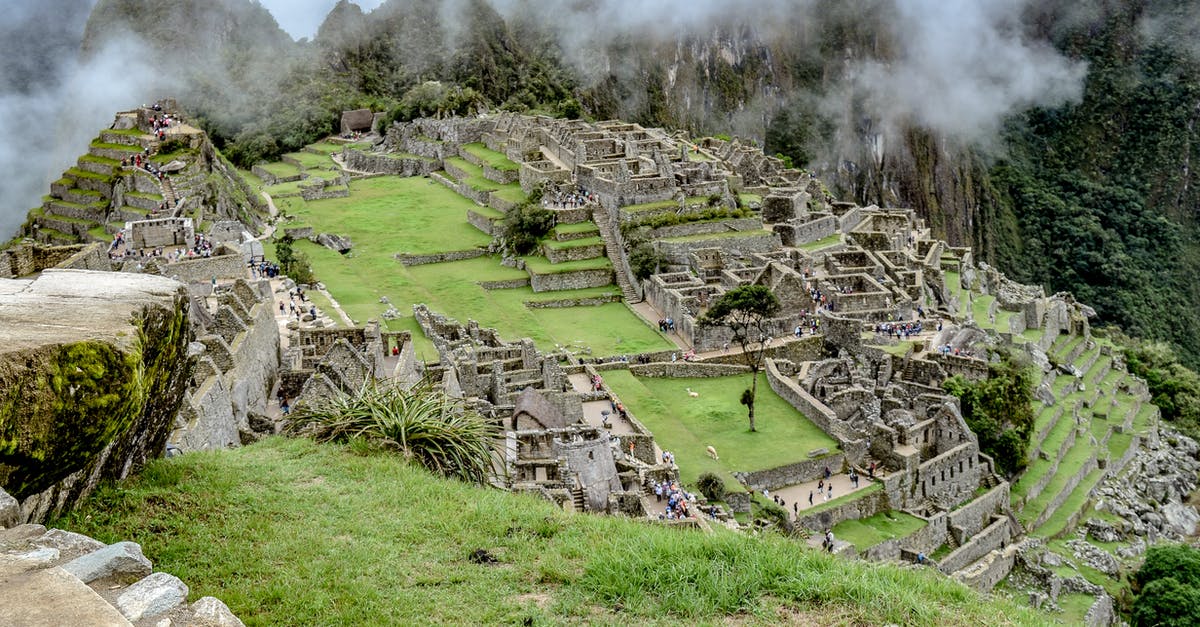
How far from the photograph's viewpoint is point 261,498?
1026 cm

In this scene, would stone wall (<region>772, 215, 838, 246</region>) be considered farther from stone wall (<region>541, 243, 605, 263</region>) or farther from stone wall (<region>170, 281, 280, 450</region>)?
stone wall (<region>170, 281, 280, 450</region>)

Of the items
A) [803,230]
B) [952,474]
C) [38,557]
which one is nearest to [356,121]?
[803,230]

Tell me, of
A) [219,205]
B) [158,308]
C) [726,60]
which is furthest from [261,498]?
[726,60]

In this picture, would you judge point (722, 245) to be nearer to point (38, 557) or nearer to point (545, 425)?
point (545, 425)

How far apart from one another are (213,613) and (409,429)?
6362mm

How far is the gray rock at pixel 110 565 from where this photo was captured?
604cm

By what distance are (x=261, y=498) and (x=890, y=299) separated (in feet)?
103

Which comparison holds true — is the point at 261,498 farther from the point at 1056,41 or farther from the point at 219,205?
the point at 1056,41

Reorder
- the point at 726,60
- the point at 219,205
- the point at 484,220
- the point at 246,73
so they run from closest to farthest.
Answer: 1. the point at 219,205
2. the point at 484,220
3. the point at 246,73
4. the point at 726,60

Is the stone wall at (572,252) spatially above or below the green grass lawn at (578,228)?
below

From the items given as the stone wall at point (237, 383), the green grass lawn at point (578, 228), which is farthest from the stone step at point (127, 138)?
the stone wall at point (237, 383)

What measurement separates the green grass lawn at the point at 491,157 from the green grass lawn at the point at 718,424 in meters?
25.3

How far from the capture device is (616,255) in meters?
45.2

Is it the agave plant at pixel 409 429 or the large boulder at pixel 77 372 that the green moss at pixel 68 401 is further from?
the agave plant at pixel 409 429
